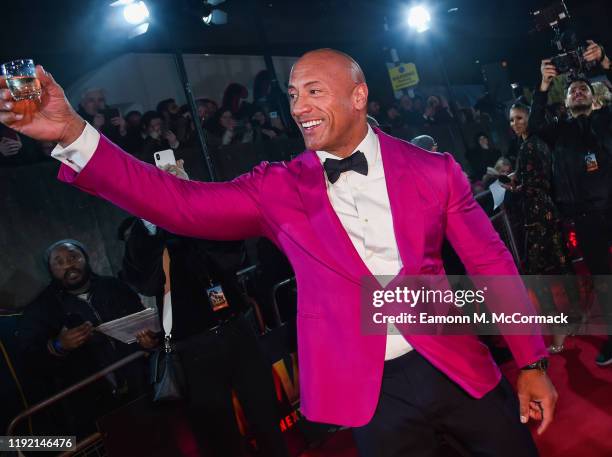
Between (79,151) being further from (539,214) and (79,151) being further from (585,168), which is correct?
(539,214)

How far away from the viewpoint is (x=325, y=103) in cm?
215

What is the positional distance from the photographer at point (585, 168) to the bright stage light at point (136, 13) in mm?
5496

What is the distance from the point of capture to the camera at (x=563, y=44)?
543 centimetres

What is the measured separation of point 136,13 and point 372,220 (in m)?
7.02

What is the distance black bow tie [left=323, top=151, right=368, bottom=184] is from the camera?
6.86ft

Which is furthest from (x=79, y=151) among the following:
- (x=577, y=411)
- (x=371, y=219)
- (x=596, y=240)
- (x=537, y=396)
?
(x=596, y=240)

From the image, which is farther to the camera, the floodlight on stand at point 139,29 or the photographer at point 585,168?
the floodlight on stand at point 139,29

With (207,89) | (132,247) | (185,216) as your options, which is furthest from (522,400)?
(207,89)

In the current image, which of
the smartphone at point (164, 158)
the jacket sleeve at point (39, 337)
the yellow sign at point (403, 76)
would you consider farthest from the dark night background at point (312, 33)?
the smartphone at point (164, 158)

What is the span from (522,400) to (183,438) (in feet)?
→ 8.99

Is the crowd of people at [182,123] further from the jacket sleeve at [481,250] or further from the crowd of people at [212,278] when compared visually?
the jacket sleeve at [481,250]

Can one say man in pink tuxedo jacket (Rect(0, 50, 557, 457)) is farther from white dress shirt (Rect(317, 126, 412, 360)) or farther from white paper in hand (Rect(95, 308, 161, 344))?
white paper in hand (Rect(95, 308, 161, 344))

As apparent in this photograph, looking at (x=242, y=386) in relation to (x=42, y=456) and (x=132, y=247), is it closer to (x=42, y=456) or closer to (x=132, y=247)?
(x=132, y=247)

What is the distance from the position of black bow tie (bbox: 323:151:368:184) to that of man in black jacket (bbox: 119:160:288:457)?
1.77 metres
